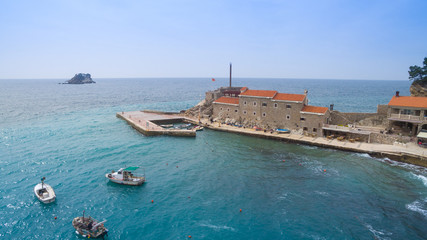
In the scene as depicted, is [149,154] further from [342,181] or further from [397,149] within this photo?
[397,149]

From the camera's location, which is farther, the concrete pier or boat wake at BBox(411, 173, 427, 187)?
the concrete pier

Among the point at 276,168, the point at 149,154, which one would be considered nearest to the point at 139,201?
the point at 149,154

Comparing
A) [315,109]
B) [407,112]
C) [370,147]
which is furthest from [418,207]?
[315,109]

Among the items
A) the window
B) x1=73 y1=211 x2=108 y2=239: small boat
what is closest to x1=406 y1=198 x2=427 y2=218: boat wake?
the window

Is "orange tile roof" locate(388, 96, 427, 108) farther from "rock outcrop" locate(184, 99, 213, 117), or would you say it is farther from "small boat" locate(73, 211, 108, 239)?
"small boat" locate(73, 211, 108, 239)

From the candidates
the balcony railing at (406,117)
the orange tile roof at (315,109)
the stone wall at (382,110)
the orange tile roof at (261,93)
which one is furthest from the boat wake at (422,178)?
the orange tile roof at (261,93)

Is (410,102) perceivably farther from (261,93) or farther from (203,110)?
→ (203,110)

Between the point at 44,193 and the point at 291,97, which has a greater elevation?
the point at 291,97
